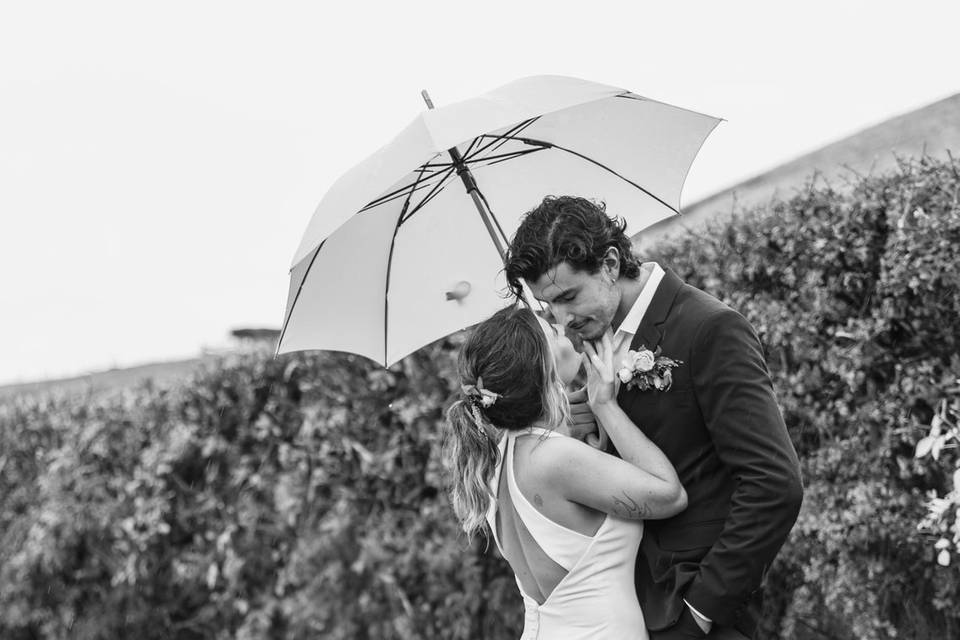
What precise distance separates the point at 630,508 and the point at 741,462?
33cm

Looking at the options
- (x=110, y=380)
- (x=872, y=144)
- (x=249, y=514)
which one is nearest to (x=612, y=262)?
(x=249, y=514)

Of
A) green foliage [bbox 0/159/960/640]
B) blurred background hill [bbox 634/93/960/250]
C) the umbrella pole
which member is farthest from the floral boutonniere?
blurred background hill [bbox 634/93/960/250]

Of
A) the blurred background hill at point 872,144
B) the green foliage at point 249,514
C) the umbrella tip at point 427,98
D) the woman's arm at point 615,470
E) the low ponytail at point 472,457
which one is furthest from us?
the blurred background hill at point 872,144

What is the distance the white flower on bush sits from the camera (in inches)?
102

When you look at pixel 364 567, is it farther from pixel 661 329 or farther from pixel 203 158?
pixel 203 158

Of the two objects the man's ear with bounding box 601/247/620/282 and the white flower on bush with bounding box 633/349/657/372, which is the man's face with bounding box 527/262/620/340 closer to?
the man's ear with bounding box 601/247/620/282

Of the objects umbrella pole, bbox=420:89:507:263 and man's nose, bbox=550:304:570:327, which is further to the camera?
umbrella pole, bbox=420:89:507:263

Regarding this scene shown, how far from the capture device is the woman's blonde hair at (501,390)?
2787mm

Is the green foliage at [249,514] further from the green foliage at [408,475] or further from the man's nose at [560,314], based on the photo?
the man's nose at [560,314]

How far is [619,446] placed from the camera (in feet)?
8.64

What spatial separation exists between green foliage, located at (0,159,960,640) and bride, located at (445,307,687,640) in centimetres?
165

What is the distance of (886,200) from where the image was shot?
4.14m

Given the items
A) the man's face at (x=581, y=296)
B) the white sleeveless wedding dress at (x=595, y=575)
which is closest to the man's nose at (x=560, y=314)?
the man's face at (x=581, y=296)

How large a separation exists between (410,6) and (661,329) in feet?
16.3
